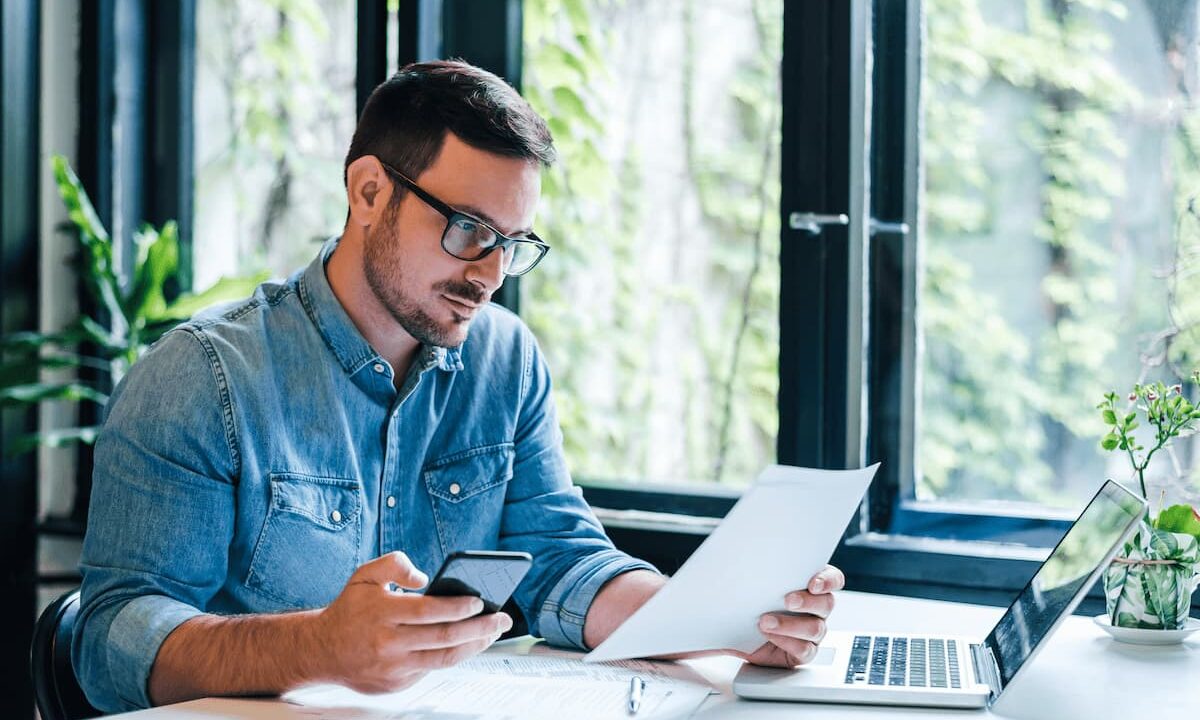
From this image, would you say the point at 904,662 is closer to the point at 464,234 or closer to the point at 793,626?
the point at 793,626

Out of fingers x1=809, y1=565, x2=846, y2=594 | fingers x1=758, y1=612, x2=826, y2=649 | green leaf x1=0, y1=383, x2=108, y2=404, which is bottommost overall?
fingers x1=758, y1=612, x2=826, y2=649

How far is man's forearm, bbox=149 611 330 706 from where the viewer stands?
117 centimetres

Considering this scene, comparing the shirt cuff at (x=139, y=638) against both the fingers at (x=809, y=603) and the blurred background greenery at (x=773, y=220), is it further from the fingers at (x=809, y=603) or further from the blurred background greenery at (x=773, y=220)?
the blurred background greenery at (x=773, y=220)

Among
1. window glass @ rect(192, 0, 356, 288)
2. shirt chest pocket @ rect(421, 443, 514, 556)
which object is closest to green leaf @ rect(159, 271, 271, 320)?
window glass @ rect(192, 0, 356, 288)

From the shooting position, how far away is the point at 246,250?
280cm

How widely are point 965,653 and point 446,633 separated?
60cm

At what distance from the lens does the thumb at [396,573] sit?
113 cm

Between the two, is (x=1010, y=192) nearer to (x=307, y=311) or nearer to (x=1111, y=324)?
(x=1111, y=324)

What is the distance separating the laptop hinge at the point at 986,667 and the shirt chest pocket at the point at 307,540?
2.50ft

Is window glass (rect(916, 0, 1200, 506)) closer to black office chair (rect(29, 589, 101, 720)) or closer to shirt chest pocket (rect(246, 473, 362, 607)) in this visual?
shirt chest pocket (rect(246, 473, 362, 607))

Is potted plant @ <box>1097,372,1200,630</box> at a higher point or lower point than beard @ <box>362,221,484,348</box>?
lower

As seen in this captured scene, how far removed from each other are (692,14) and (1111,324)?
93 cm

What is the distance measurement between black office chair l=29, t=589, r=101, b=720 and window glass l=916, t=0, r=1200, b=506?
1.31m

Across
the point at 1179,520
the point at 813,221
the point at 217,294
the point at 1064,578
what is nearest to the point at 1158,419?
the point at 1179,520
